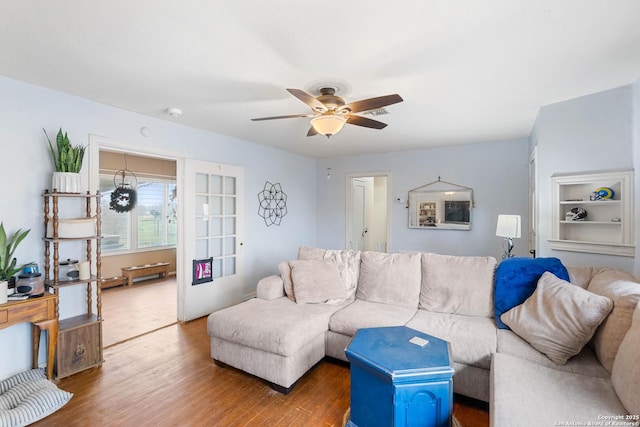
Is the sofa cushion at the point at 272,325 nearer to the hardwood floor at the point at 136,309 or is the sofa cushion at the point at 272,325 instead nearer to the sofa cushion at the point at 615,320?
the hardwood floor at the point at 136,309

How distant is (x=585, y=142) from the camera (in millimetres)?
2764

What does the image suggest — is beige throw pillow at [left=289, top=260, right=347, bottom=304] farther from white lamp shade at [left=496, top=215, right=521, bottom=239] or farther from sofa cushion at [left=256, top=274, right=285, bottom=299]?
white lamp shade at [left=496, top=215, right=521, bottom=239]

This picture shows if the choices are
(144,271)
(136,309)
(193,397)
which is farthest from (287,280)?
(144,271)

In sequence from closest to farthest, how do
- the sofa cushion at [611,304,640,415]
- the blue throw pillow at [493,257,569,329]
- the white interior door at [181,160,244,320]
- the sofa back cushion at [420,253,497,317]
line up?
the sofa cushion at [611,304,640,415] → the blue throw pillow at [493,257,569,329] → the sofa back cushion at [420,253,497,317] → the white interior door at [181,160,244,320]

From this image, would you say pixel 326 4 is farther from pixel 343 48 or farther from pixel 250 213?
pixel 250 213

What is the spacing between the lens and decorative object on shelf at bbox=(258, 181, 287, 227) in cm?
486

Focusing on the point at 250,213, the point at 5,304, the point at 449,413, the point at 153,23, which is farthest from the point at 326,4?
the point at 250,213

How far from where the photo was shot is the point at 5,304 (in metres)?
2.14

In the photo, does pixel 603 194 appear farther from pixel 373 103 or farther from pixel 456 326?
pixel 373 103

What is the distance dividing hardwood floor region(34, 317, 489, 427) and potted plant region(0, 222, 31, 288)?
929mm

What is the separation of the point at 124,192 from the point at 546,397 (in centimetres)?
637

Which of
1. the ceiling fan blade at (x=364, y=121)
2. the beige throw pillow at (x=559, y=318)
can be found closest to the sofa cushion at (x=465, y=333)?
the beige throw pillow at (x=559, y=318)

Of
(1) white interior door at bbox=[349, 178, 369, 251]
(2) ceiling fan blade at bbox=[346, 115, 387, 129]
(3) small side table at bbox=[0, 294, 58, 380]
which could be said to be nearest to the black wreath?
(3) small side table at bbox=[0, 294, 58, 380]

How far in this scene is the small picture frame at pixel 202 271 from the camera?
3840 mm
